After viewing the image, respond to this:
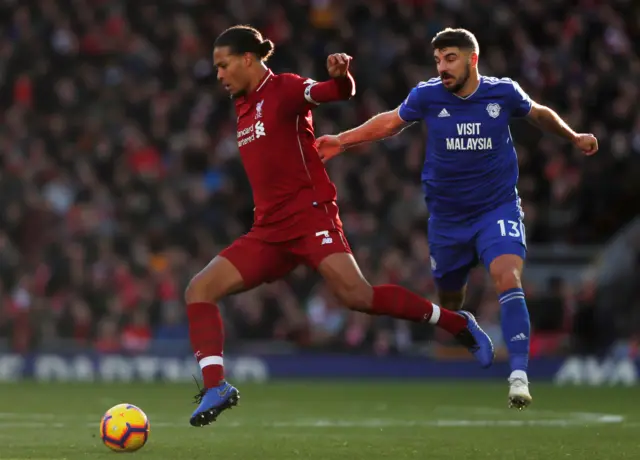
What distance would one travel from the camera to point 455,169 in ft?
31.7

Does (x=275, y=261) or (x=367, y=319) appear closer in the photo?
(x=275, y=261)

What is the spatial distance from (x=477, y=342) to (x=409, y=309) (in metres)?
0.79

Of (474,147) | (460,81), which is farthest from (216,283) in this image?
(460,81)

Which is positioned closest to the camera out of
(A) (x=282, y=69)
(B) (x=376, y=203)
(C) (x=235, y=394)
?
(C) (x=235, y=394)

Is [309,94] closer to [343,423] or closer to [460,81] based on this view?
[460,81]

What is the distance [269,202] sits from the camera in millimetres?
8922

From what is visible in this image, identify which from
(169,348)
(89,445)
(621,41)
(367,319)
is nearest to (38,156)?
(169,348)

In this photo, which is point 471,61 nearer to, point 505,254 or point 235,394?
point 505,254

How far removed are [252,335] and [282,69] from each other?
5075 millimetres

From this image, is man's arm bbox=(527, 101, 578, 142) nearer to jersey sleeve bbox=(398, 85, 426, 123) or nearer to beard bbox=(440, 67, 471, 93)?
beard bbox=(440, 67, 471, 93)

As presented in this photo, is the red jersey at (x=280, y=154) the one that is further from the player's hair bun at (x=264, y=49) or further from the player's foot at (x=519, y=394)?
the player's foot at (x=519, y=394)

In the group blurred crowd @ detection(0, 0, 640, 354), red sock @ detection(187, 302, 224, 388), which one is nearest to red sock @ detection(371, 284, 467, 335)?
red sock @ detection(187, 302, 224, 388)

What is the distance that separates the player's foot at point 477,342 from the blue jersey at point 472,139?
806 millimetres

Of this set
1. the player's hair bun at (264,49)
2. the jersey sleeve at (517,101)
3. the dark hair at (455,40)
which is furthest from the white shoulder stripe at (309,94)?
the jersey sleeve at (517,101)
